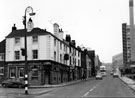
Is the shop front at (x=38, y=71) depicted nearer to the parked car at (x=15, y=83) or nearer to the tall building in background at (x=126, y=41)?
the parked car at (x=15, y=83)

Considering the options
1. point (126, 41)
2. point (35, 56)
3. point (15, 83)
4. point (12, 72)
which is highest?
point (126, 41)

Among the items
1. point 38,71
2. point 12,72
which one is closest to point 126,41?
point 12,72

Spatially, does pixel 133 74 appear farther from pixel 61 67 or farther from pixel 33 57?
pixel 33 57

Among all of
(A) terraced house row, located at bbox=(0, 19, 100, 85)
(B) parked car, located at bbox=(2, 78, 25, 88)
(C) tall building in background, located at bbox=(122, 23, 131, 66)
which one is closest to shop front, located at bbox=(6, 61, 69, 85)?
(A) terraced house row, located at bbox=(0, 19, 100, 85)

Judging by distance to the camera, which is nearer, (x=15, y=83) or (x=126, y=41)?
(x=15, y=83)

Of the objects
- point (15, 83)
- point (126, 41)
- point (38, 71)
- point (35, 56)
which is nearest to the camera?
point (15, 83)

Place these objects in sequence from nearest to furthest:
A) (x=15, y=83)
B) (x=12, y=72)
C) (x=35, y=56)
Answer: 1. (x=15, y=83)
2. (x=35, y=56)
3. (x=12, y=72)

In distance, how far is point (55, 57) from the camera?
43281 millimetres

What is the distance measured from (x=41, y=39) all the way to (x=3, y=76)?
10078mm

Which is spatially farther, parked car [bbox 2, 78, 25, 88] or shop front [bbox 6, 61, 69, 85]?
shop front [bbox 6, 61, 69, 85]

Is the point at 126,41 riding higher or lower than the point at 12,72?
higher

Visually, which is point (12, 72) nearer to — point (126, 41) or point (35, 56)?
point (35, 56)

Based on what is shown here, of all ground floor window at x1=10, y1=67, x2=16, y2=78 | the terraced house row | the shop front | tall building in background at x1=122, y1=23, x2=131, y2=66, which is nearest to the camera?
the shop front

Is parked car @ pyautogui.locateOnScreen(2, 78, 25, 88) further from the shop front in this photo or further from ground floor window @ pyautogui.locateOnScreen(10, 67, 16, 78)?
ground floor window @ pyautogui.locateOnScreen(10, 67, 16, 78)
